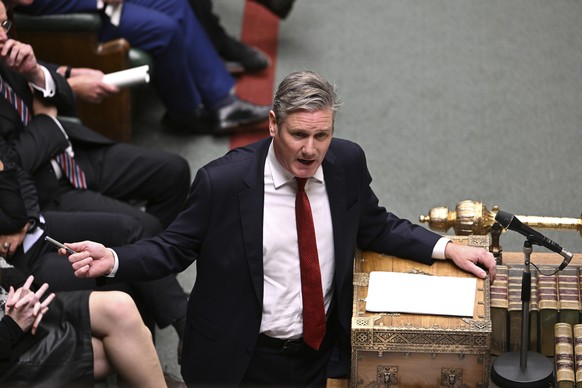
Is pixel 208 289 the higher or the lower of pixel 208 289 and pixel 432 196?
the higher

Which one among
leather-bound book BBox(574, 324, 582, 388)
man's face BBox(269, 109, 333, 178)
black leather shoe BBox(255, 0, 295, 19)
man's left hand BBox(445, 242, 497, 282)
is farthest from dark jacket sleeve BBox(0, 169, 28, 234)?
black leather shoe BBox(255, 0, 295, 19)

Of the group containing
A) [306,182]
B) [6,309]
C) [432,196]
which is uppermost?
[306,182]

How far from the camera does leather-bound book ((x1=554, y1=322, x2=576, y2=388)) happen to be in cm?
310

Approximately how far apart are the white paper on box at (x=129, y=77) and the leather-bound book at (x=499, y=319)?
172 centimetres

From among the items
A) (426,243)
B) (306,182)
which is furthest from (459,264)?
(306,182)

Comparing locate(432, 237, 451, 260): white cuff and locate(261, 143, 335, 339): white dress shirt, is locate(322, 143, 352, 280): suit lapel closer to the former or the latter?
locate(261, 143, 335, 339): white dress shirt

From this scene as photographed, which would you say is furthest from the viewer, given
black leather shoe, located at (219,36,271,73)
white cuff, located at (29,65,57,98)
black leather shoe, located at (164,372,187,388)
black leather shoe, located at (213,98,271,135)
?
black leather shoe, located at (219,36,271,73)

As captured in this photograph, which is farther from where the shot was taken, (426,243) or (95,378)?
(95,378)

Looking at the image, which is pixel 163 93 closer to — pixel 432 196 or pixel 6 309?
pixel 432 196

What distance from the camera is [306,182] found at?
119 inches

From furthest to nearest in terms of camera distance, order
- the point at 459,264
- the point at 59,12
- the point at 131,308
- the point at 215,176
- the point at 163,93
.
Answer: the point at 163,93 < the point at 59,12 < the point at 131,308 < the point at 459,264 < the point at 215,176

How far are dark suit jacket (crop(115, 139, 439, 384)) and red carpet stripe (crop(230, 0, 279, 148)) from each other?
6.87 feet

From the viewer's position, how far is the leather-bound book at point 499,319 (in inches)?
129

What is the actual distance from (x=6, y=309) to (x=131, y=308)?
1.24 ft
